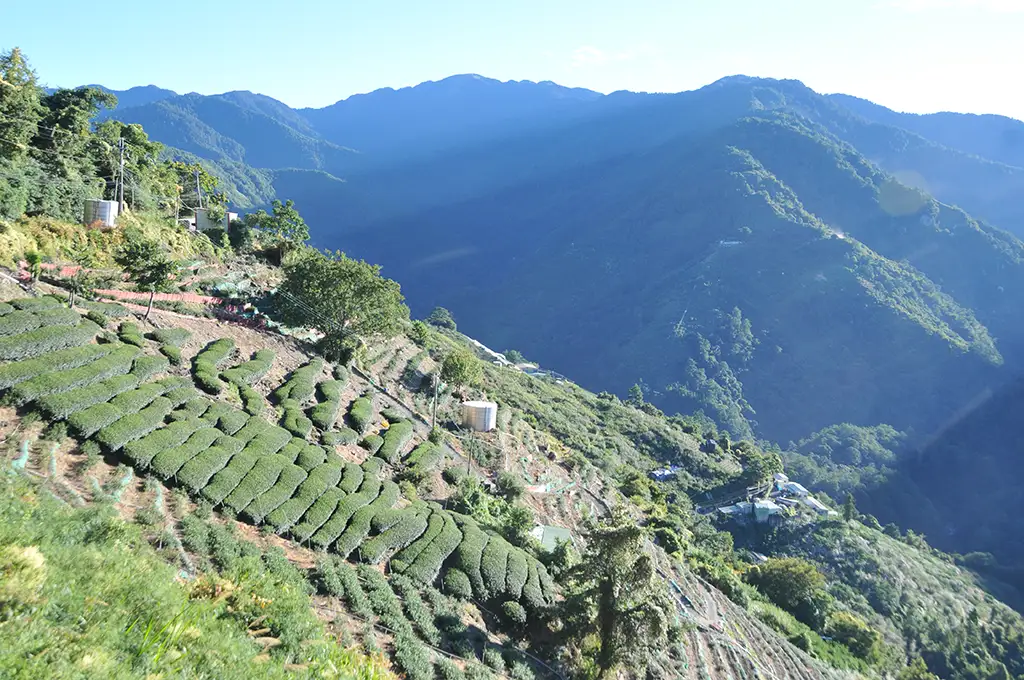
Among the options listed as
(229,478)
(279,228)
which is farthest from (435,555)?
(279,228)

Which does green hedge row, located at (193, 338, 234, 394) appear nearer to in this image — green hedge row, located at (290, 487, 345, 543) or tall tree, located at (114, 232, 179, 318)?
tall tree, located at (114, 232, 179, 318)

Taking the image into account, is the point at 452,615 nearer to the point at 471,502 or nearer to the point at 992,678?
the point at 471,502

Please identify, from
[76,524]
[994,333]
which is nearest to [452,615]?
[76,524]

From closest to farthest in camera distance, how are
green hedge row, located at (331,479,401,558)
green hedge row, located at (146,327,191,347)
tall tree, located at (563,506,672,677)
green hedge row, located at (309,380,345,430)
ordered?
tall tree, located at (563,506,672,677) < green hedge row, located at (331,479,401,558) < green hedge row, located at (146,327,191,347) < green hedge row, located at (309,380,345,430)

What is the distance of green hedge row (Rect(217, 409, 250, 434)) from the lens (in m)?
21.1

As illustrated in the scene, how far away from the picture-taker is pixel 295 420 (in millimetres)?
25172

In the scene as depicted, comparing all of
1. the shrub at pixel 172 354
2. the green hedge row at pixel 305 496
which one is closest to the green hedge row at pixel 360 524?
the green hedge row at pixel 305 496

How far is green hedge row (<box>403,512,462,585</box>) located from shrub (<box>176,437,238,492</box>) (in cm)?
699

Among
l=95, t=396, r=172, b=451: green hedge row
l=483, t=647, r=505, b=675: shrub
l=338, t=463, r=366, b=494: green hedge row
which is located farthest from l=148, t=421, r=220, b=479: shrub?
l=483, t=647, r=505, b=675: shrub

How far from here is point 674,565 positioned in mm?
38219

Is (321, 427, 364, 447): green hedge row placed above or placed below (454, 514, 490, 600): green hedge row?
above

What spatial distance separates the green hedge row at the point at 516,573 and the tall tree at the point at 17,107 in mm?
35607

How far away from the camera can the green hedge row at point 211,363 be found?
76.5 feet

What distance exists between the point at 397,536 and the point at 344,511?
207 cm
